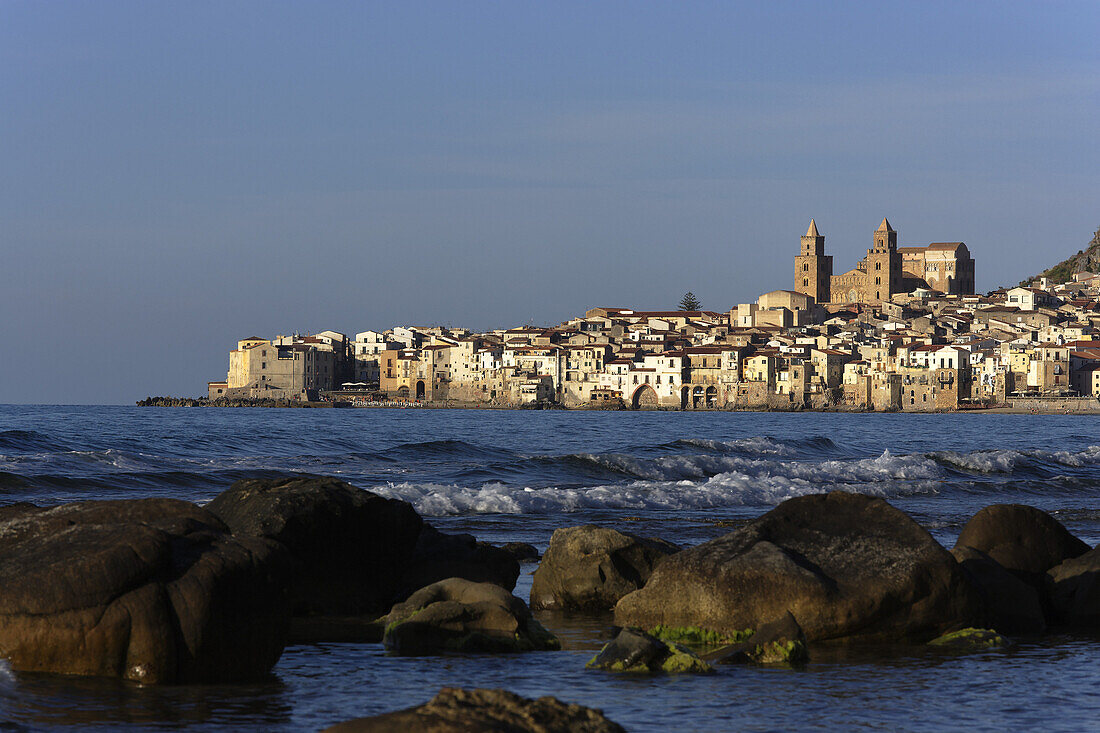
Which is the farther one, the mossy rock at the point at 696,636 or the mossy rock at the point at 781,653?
the mossy rock at the point at 696,636

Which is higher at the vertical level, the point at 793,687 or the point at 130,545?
the point at 130,545

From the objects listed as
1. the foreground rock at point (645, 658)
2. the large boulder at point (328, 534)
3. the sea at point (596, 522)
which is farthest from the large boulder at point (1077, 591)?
the large boulder at point (328, 534)

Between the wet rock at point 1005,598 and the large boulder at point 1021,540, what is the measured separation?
874 millimetres

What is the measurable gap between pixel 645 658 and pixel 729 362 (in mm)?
132505

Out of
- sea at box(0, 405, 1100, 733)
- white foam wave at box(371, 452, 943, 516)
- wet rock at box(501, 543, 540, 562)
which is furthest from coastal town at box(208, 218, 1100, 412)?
wet rock at box(501, 543, 540, 562)

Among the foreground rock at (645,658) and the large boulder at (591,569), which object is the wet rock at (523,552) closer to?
the large boulder at (591,569)

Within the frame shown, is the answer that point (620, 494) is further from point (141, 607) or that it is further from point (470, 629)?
point (141, 607)

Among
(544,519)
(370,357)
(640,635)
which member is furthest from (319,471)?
(370,357)

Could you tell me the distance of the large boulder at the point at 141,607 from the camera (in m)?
8.23

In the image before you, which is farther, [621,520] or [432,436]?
[432,436]

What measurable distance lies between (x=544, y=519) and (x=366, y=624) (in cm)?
975

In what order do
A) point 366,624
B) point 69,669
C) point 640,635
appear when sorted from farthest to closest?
point 366,624 → point 640,635 → point 69,669

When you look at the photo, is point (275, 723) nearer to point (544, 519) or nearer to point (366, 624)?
point (366, 624)

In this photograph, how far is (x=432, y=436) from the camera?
2253 inches
